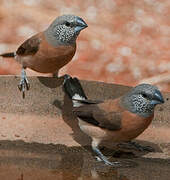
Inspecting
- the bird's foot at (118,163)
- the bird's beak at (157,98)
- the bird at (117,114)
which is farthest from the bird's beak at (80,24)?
the bird's foot at (118,163)

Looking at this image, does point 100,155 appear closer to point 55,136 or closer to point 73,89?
point 55,136

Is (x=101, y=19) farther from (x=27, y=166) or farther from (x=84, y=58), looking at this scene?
(x=27, y=166)

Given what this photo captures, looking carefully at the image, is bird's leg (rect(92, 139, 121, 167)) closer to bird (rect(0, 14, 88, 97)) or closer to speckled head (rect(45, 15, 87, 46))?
bird (rect(0, 14, 88, 97))

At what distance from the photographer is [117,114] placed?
4.12 metres

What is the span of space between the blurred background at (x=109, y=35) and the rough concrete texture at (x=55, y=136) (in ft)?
7.44

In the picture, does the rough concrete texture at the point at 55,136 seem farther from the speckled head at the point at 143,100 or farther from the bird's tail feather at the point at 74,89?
the speckled head at the point at 143,100

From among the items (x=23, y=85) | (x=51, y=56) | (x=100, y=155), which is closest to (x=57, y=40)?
(x=51, y=56)

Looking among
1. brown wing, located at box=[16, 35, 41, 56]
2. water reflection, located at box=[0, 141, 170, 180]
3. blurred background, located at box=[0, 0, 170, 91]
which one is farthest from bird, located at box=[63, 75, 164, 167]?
blurred background, located at box=[0, 0, 170, 91]

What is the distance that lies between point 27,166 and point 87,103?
70 centimetres

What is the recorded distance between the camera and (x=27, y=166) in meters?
3.99

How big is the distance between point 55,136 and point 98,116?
415mm

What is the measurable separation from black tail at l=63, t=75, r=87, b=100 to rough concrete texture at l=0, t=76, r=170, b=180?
0.18ft

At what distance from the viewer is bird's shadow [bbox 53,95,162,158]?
4309 millimetres

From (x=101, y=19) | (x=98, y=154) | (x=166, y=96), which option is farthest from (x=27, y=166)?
(x=101, y=19)
